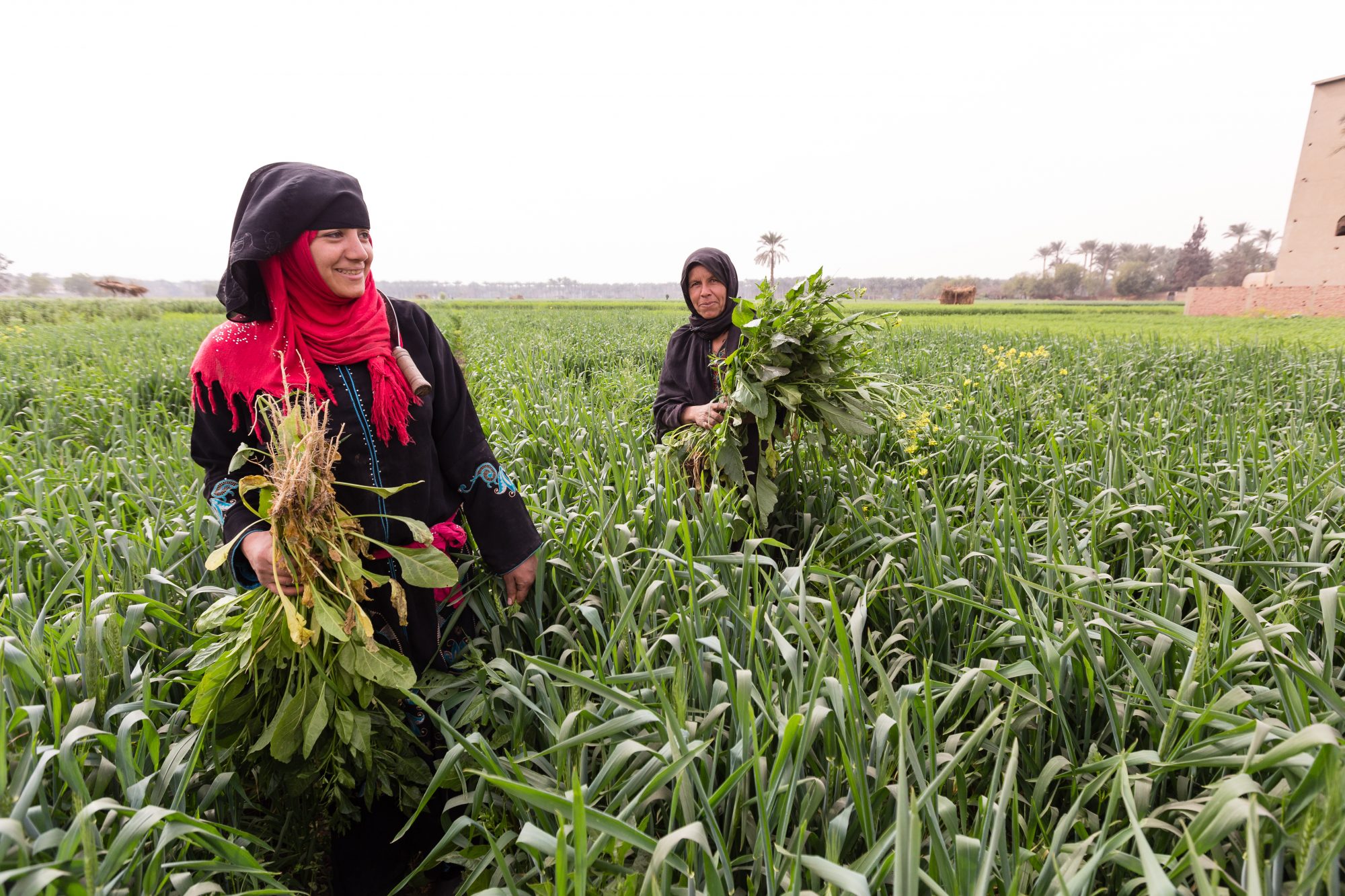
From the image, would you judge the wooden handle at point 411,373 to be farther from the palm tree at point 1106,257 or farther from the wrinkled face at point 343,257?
the palm tree at point 1106,257

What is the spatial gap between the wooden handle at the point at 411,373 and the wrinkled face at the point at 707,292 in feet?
5.22

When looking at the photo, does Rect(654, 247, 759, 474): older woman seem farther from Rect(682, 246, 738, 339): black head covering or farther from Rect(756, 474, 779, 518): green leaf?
Rect(756, 474, 779, 518): green leaf

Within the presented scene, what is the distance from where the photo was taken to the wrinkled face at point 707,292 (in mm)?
2877

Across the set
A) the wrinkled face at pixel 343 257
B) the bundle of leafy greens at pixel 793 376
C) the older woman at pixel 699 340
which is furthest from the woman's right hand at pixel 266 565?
the older woman at pixel 699 340

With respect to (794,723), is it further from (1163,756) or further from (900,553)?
(900,553)

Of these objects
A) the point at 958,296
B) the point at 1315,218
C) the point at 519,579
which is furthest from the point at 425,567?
the point at 958,296

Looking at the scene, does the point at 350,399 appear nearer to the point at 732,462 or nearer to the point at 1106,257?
the point at 732,462

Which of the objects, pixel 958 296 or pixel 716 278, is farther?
pixel 958 296

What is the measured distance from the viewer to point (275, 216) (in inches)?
53.3

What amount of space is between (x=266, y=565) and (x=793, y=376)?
1.66 meters

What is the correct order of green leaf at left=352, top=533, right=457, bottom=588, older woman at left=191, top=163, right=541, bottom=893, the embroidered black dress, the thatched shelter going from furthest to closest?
1. the thatched shelter
2. the embroidered black dress
3. older woman at left=191, top=163, right=541, bottom=893
4. green leaf at left=352, top=533, right=457, bottom=588

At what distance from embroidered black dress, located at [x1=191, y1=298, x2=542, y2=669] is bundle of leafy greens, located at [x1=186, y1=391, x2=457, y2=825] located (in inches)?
8.2

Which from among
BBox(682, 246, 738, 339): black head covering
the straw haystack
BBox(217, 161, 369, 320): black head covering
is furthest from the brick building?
the straw haystack

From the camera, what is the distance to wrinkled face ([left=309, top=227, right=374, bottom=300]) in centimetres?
141
